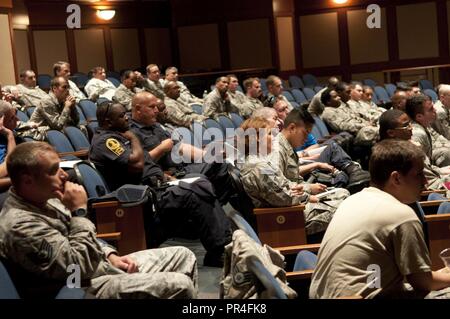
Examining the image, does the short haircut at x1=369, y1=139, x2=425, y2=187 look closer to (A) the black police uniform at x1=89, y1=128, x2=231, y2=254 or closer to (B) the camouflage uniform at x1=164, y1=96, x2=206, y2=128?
(A) the black police uniform at x1=89, y1=128, x2=231, y2=254

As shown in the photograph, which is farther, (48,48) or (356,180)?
(48,48)

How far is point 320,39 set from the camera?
13641mm

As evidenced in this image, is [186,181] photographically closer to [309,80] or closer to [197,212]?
[197,212]

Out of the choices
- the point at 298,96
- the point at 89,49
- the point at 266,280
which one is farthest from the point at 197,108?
the point at 266,280

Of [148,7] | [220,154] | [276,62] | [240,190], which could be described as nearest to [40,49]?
[148,7]

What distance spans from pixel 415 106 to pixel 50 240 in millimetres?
3174

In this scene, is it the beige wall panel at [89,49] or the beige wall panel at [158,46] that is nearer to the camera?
the beige wall panel at [89,49]

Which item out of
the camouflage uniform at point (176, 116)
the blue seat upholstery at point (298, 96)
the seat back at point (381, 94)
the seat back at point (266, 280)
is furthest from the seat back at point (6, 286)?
the seat back at point (381, 94)

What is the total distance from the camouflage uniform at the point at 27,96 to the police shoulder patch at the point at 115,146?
3827 millimetres

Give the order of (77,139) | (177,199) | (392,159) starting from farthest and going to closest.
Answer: (77,139) → (177,199) → (392,159)

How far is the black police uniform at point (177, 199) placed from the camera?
3930 millimetres

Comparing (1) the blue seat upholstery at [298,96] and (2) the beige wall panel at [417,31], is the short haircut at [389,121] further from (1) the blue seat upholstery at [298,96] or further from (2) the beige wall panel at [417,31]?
(2) the beige wall panel at [417,31]

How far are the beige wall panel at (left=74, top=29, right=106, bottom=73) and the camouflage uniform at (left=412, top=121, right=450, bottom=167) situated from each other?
26.5 ft
